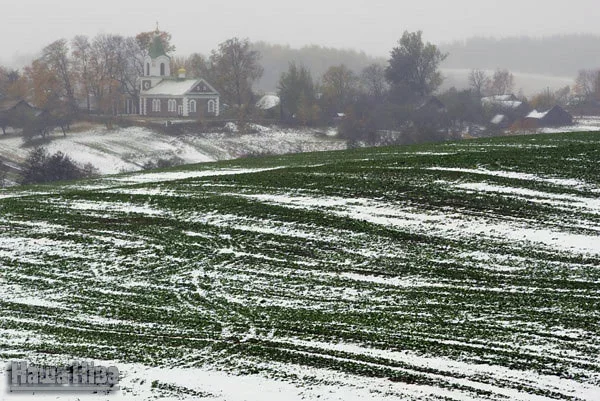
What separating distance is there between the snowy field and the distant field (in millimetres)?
64193

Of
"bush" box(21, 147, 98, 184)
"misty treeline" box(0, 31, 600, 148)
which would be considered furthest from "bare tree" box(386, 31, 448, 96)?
"bush" box(21, 147, 98, 184)

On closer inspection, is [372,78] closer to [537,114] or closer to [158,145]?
[537,114]

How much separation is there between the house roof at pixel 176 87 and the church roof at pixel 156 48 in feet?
26.7

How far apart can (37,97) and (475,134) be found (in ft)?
219

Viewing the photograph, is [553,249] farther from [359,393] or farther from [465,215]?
[359,393]

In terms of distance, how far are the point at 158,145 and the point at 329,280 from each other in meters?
90.5

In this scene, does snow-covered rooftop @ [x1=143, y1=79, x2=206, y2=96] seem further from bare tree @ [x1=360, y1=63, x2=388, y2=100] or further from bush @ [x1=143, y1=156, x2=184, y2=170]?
bush @ [x1=143, y1=156, x2=184, y2=170]

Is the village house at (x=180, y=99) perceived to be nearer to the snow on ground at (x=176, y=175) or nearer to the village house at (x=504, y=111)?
the village house at (x=504, y=111)

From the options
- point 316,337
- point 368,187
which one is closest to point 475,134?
point 368,187

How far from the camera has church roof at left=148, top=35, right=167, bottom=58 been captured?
156337mm

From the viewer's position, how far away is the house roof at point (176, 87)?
5669 inches

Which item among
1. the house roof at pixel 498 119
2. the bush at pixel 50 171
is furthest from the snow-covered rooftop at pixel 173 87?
the bush at pixel 50 171

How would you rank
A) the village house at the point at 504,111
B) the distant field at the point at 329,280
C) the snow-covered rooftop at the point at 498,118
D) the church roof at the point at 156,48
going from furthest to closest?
the church roof at the point at 156,48, the village house at the point at 504,111, the snow-covered rooftop at the point at 498,118, the distant field at the point at 329,280

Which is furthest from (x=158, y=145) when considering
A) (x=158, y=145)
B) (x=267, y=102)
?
(x=267, y=102)
